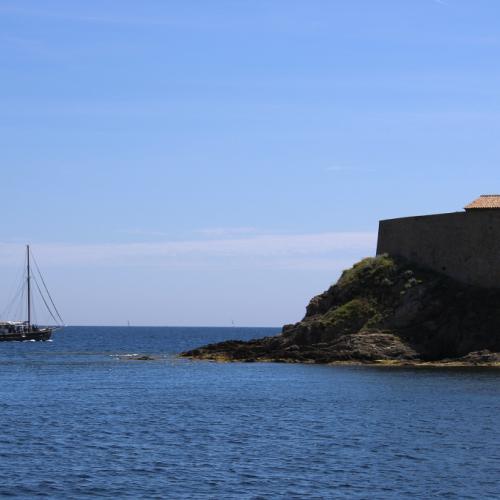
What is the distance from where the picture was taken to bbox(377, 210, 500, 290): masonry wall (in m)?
63.7

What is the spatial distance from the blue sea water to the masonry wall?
9671mm

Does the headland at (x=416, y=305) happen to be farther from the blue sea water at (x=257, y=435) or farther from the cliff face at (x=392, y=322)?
the blue sea water at (x=257, y=435)

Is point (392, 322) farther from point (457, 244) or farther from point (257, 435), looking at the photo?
point (257, 435)

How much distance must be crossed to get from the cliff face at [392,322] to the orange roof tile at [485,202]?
5316mm

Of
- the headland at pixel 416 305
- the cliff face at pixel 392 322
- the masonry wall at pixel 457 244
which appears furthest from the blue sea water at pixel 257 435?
the masonry wall at pixel 457 244

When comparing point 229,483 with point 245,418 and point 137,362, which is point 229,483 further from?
point 137,362

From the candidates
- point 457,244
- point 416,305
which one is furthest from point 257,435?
point 457,244

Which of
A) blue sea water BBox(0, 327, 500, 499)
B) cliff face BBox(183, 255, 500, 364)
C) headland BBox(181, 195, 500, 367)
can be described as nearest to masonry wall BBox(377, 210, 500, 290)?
headland BBox(181, 195, 500, 367)

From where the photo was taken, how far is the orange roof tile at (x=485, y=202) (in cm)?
6684

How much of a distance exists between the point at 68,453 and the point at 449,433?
1252 cm

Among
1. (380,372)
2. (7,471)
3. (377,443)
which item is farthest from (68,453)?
(380,372)

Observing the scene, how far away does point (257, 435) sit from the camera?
33969 mm

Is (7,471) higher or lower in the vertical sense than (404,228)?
lower

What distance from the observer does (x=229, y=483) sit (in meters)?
25.7
